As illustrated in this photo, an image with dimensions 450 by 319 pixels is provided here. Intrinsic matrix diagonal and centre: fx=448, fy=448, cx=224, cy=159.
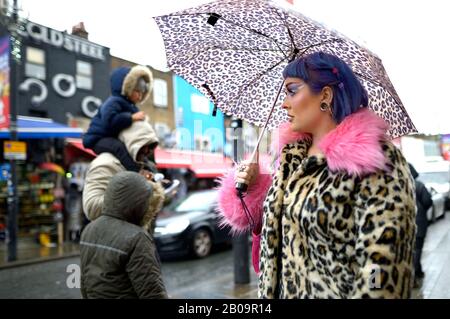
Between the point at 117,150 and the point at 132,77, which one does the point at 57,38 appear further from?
the point at 117,150

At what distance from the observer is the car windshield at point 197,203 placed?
379 inches

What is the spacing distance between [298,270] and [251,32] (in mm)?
1328

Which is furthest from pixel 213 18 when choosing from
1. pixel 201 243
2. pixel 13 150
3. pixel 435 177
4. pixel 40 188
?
pixel 40 188

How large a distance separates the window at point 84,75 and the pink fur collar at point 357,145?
1210 centimetres

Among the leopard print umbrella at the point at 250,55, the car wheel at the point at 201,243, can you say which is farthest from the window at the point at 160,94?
the leopard print umbrella at the point at 250,55

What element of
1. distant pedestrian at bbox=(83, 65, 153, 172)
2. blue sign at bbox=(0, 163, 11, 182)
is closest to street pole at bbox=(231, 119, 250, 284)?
distant pedestrian at bbox=(83, 65, 153, 172)

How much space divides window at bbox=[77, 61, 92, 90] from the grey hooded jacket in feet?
36.5

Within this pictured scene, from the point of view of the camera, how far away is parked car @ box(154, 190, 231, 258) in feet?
29.0

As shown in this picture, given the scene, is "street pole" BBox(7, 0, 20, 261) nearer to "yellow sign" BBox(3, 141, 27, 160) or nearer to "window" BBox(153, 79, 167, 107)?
"yellow sign" BBox(3, 141, 27, 160)

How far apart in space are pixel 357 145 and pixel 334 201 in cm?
23

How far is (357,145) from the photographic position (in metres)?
1.63

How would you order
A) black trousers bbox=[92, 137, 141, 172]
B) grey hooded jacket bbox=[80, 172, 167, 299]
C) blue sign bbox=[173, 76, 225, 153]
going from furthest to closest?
blue sign bbox=[173, 76, 225, 153], black trousers bbox=[92, 137, 141, 172], grey hooded jacket bbox=[80, 172, 167, 299]

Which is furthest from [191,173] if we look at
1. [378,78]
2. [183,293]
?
[378,78]

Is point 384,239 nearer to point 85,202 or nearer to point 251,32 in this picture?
point 251,32
